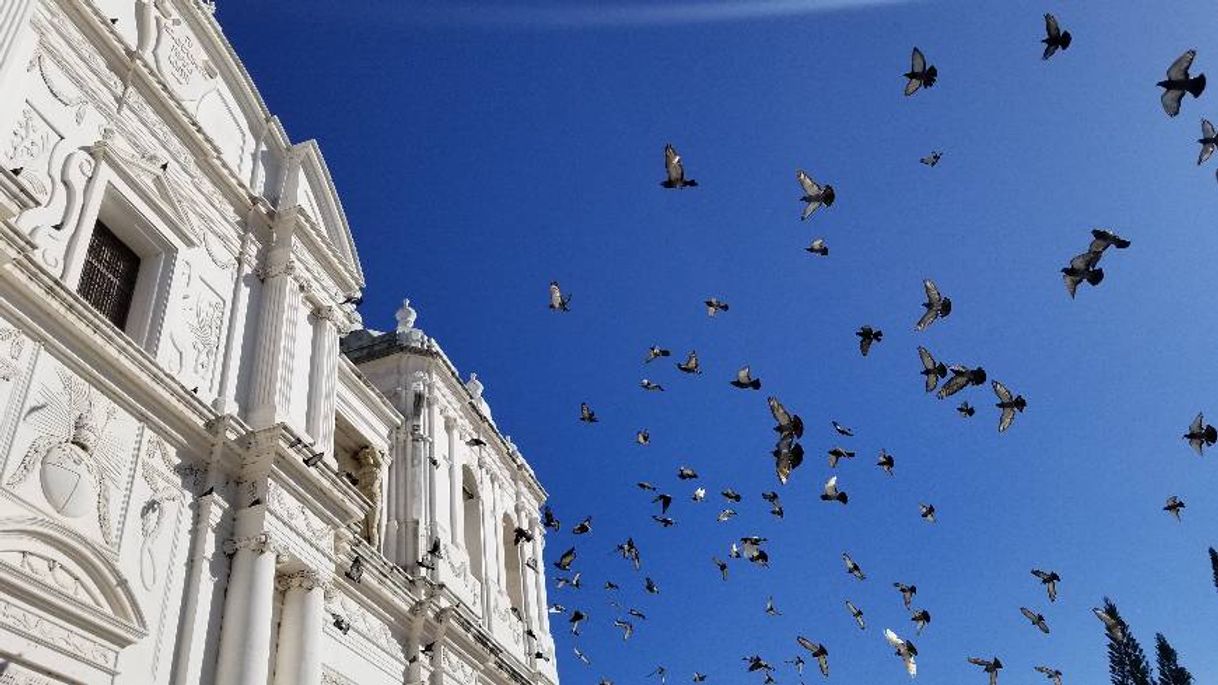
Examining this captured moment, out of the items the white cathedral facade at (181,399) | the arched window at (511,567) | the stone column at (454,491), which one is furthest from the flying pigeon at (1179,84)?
the arched window at (511,567)

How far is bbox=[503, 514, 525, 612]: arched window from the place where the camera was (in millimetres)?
18109

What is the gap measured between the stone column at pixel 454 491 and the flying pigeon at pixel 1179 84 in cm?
1169

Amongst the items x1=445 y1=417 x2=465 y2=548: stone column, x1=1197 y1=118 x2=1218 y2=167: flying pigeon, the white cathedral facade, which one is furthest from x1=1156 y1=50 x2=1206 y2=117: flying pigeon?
x1=445 y1=417 x2=465 y2=548: stone column

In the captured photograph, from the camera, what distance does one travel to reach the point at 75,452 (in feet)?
25.9

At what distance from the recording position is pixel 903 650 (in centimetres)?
1187

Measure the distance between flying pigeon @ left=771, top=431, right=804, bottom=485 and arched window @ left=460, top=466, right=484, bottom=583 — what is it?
297 inches

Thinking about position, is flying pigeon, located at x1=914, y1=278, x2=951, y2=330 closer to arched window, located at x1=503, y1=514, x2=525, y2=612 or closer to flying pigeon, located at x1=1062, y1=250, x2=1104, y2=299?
flying pigeon, located at x1=1062, y1=250, x2=1104, y2=299

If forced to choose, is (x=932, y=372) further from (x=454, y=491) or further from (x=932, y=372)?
(x=454, y=491)

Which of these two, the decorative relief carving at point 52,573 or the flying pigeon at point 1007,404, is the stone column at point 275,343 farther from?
the flying pigeon at point 1007,404

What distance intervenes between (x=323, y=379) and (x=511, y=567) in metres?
7.75

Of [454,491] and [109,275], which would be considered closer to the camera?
[109,275]

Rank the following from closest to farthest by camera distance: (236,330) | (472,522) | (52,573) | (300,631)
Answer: (52,573) < (300,631) < (236,330) < (472,522)

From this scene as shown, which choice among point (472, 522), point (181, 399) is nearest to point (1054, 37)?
point (181, 399)

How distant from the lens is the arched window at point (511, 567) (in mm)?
18109
